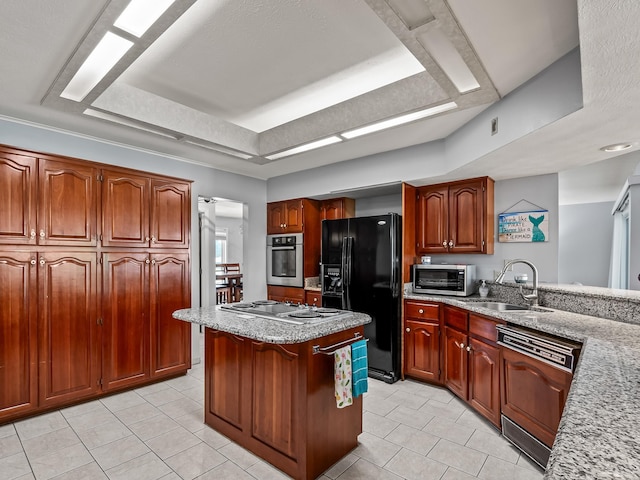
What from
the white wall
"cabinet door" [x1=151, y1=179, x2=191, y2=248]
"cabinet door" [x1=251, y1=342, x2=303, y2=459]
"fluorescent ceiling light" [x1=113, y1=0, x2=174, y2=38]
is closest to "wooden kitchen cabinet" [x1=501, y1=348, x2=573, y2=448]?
"cabinet door" [x1=251, y1=342, x2=303, y2=459]

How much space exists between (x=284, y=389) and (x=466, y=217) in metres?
2.61

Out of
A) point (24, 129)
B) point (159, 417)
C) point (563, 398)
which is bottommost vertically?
point (159, 417)

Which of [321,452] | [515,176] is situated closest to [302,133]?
[515,176]

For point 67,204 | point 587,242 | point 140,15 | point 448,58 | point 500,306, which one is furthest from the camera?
point 587,242

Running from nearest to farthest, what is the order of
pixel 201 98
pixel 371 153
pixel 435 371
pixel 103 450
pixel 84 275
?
pixel 103 450
pixel 201 98
pixel 84 275
pixel 435 371
pixel 371 153

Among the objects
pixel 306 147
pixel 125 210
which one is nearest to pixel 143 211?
pixel 125 210

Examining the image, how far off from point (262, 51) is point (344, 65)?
569mm

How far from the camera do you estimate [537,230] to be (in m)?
3.47

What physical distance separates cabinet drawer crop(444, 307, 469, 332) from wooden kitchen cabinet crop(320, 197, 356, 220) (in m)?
1.82

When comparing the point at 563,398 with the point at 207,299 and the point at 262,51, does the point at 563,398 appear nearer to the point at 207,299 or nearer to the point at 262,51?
the point at 262,51

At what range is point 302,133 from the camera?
10.7ft

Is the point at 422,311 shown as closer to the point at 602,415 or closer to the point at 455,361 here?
the point at 455,361

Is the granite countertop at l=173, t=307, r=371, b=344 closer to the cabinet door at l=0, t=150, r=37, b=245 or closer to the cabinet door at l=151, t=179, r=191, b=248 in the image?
the cabinet door at l=151, t=179, r=191, b=248

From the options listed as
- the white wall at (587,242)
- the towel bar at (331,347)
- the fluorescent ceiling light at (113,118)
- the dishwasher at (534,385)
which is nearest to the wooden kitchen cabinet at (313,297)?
the towel bar at (331,347)
